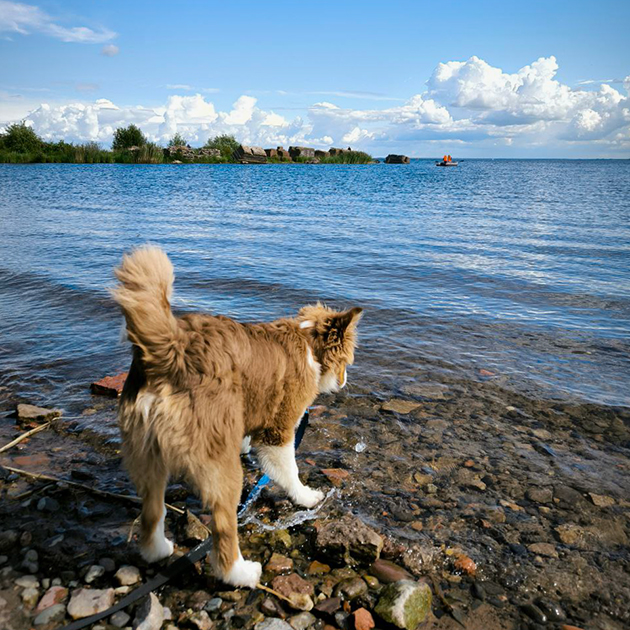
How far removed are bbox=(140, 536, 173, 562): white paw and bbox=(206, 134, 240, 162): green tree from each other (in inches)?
4626

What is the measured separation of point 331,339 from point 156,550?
2.13 m

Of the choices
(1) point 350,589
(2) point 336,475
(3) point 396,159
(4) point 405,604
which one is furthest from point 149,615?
(3) point 396,159

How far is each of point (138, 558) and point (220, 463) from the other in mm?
1183

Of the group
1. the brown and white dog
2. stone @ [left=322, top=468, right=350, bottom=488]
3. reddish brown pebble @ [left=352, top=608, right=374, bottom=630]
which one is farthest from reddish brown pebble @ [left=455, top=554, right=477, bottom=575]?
the brown and white dog

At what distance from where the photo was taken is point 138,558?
3.64 meters

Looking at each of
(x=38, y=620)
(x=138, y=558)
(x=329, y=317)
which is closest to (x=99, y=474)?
(x=138, y=558)

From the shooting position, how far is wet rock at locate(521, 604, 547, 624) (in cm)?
323

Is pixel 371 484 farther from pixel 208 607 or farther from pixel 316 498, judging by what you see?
pixel 208 607

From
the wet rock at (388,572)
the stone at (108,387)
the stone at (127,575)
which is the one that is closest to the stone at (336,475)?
the wet rock at (388,572)

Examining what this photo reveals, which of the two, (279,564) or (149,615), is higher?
(149,615)

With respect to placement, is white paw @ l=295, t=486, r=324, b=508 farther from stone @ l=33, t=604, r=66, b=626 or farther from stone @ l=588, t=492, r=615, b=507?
stone @ l=588, t=492, r=615, b=507

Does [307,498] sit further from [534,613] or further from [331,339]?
[534,613]

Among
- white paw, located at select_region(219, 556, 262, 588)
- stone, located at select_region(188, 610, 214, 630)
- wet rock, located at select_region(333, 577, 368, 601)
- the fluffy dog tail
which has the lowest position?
wet rock, located at select_region(333, 577, 368, 601)

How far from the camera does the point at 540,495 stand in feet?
15.0
